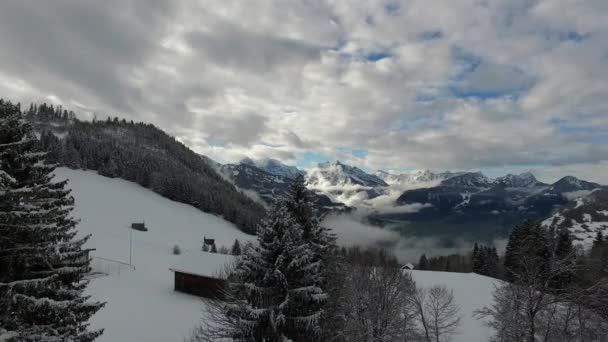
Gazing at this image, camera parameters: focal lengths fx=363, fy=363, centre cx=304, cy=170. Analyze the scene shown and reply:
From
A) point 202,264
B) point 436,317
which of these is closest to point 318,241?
point 436,317

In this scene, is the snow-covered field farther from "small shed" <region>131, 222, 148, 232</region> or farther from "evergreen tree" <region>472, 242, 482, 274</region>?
"evergreen tree" <region>472, 242, 482, 274</region>

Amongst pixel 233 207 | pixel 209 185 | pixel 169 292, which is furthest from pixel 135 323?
pixel 209 185

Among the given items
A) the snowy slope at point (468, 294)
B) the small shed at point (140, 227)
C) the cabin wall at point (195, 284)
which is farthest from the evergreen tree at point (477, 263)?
the small shed at point (140, 227)

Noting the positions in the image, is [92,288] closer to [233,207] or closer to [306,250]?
[306,250]

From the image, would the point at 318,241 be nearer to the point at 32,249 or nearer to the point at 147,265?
the point at 32,249

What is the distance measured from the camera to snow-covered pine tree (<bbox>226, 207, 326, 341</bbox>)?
1723 centimetres

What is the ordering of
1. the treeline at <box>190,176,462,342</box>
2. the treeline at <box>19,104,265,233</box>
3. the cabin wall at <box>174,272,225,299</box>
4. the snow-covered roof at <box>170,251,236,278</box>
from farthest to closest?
1. the treeline at <box>19,104,265,233</box>
2. the snow-covered roof at <box>170,251,236,278</box>
3. the cabin wall at <box>174,272,225,299</box>
4. the treeline at <box>190,176,462,342</box>

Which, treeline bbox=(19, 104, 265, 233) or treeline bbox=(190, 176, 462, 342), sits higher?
treeline bbox=(19, 104, 265, 233)

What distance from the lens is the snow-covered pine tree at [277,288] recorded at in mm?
17234

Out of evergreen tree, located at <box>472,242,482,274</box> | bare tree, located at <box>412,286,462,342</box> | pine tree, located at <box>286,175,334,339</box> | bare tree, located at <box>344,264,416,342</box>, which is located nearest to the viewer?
pine tree, located at <box>286,175,334,339</box>

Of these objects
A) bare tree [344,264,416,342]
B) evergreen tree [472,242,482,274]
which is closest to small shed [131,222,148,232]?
bare tree [344,264,416,342]

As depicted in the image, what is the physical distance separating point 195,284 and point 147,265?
23231mm

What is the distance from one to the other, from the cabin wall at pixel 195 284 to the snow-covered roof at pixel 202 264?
23.6 inches

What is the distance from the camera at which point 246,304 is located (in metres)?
17.0
